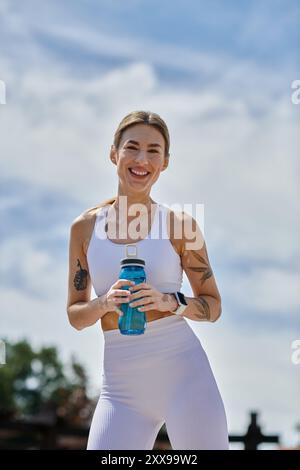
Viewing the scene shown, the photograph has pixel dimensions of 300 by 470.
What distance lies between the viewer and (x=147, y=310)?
4.00m

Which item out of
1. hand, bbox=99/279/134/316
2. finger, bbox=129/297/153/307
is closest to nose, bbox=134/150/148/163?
hand, bbox=99/279/134/316

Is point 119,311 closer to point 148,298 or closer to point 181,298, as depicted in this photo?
point 148,298

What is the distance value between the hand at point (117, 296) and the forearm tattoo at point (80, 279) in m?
0.54

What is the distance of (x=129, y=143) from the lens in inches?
177

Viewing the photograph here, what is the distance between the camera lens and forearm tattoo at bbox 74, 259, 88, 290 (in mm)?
4555

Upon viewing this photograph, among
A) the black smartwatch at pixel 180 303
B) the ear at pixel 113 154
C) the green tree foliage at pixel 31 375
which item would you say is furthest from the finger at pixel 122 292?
the green tree foliage at pixel 31 375

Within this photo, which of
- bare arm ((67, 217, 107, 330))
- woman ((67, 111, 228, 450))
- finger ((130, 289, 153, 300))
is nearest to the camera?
finger ((130, 289, 153, 300))

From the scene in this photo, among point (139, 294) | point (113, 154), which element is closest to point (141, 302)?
point (139, 294)

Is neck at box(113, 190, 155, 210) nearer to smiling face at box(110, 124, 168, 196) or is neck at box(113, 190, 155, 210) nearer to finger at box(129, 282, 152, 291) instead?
smiling face at box(110, 124, 168, 196)

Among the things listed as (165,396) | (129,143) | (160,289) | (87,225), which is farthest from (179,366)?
(129,143)

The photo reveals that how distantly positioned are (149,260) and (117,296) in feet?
1.40

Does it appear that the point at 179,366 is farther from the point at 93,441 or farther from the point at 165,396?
the point at 93,441

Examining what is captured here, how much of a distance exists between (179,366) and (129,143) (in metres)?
1.39

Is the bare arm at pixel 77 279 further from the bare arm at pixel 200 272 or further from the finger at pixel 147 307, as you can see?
the bare arm at pixel 200 272
